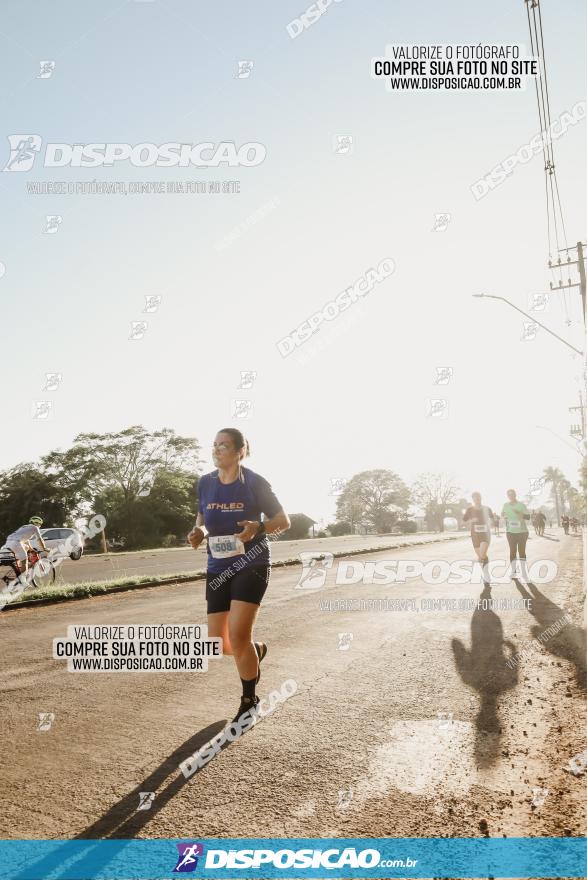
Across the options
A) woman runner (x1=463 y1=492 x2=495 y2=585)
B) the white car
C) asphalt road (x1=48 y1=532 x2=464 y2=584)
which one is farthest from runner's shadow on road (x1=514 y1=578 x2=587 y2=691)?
the white car

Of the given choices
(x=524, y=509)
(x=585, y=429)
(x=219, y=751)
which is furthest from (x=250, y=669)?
(x=585, y=429)

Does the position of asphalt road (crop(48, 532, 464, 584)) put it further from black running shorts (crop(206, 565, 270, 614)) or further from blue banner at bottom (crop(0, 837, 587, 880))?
blue banner at bottom (crop(0, 837, 587, 880))

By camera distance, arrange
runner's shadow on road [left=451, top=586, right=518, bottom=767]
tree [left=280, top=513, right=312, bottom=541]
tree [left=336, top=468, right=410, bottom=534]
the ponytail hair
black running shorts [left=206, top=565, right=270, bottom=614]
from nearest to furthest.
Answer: runner's shadow on road [left=451, top=586, right=518, bottom=767] < black running shorts [left=206, top=565, right=270, bottom=614] < the ponytail hair < tree [left=280, top=513, right=312, bottom=541] < tree [left=336, top=468, right=410, bottom=534]

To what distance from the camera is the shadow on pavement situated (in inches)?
90.7

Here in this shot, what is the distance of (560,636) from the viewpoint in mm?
6781

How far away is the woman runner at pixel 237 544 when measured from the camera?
4152 mm

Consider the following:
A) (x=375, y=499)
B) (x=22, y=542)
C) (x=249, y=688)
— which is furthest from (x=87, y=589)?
(x=375, y=499)

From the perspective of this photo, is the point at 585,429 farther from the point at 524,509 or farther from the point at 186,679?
the point at 186,679

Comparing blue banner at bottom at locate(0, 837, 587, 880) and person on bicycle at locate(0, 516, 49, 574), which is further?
person on bicycle at locate(0, 516, 49, 574)

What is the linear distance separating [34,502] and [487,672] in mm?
56590

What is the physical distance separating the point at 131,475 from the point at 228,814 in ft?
183

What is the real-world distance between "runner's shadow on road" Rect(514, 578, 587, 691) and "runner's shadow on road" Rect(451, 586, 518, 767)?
46cm

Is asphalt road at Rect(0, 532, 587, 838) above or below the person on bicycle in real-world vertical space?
below

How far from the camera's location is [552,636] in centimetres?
677
